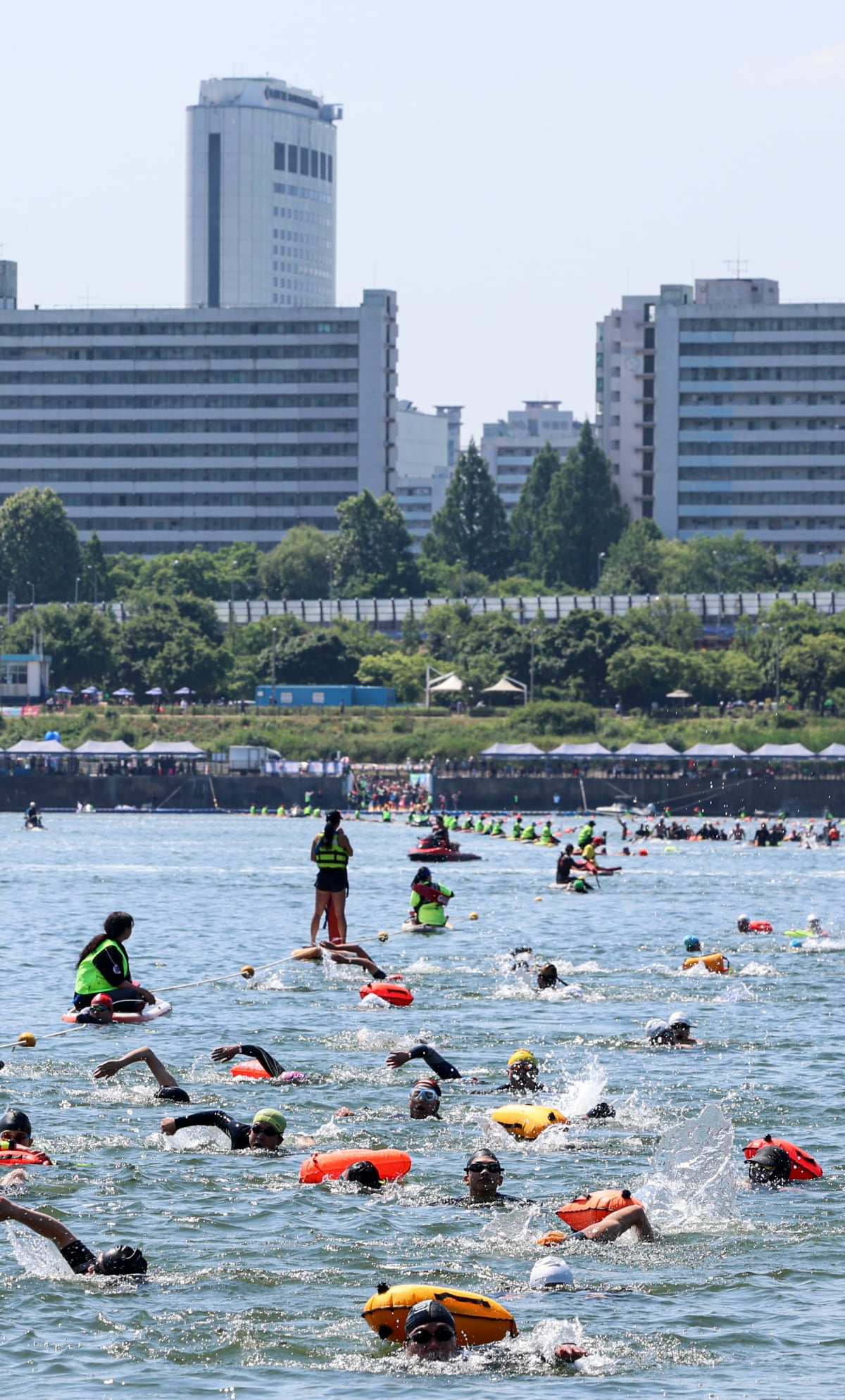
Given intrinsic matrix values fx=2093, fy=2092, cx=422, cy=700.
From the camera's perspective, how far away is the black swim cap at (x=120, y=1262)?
1684 centimetres

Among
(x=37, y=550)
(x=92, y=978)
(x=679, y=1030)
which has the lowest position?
(x=679, y=1030)

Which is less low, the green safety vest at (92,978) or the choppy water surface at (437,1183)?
the green safety vest at (92,978)

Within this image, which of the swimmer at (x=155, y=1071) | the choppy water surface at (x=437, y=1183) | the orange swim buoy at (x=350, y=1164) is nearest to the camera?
the choppy water surface at (x=437, y=1183)

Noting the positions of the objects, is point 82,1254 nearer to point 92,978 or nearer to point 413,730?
point 92,978

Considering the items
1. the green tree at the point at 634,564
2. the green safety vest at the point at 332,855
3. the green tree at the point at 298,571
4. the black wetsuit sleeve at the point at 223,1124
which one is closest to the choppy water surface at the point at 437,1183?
the black wetsuit sleeve at the point at 223,1124

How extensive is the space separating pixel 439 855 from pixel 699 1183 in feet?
152

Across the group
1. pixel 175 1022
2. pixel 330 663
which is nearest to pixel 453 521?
pixel 330 663

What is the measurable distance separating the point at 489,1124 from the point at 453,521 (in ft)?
566

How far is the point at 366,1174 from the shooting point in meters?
20.1

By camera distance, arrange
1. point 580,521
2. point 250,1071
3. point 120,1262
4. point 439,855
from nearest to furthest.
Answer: point 120,1262 < point 250,1071 < point 439,855 < point 580,521

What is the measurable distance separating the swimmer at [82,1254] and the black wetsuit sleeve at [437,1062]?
24.8 feet

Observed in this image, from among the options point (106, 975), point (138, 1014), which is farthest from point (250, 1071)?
point (106, 975)

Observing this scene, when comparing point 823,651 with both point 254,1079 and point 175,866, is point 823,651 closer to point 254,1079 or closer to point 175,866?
point 175,866

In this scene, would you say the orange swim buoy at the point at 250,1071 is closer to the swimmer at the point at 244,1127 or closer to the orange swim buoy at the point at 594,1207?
the swimmer at the point at 244,1127
